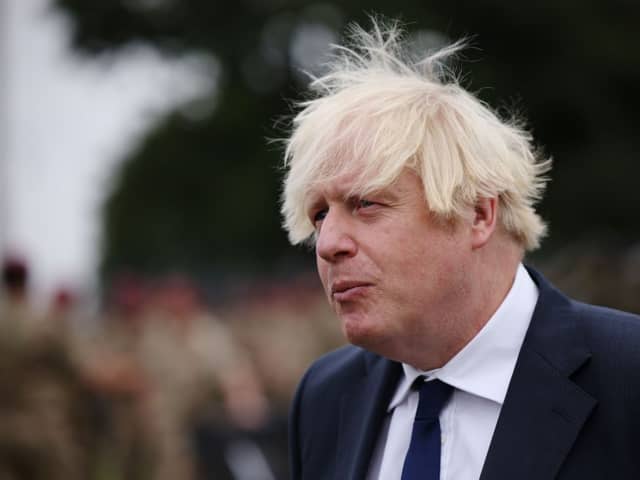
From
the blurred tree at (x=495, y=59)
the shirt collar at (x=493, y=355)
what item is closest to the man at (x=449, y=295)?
the shirt collar at (x=493, y=355)

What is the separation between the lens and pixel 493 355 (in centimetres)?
285

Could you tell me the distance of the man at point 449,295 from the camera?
2.71 metres

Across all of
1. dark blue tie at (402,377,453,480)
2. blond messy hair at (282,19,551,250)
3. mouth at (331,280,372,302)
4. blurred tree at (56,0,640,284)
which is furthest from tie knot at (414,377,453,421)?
blurred tree at (56,0,640,284)

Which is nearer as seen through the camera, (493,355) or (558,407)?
(558,407)

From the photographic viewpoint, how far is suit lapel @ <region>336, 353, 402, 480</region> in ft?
9.77

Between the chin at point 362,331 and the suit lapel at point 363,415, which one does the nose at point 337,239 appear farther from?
the suit lapel at point 363,415

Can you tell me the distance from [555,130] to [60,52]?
10352 millimetres

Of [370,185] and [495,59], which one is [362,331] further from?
[495,59]

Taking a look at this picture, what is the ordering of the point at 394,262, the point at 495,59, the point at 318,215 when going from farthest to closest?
the point at 495,59
the point at 318,215
the point at 394,262

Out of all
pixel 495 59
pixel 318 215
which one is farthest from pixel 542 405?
pixel 495 59

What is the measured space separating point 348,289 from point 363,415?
16.3 inches

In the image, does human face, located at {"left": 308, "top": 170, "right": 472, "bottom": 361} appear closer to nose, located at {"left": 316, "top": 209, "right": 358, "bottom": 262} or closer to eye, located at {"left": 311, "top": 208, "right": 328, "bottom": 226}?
nose, located at {"left": 316, "top": 209, "right": 358, "bottom": 262}

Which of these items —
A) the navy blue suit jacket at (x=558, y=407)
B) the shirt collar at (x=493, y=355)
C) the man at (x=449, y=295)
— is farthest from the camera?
the shirt collar at (x=493, y=355)

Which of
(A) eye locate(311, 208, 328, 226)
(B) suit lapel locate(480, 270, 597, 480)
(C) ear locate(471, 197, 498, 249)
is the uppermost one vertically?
(C) ear locate(471, 197, 498, 249)
